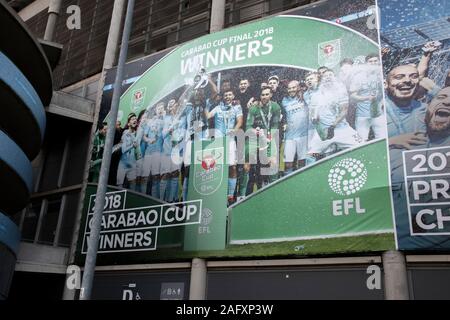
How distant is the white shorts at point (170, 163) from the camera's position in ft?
55.5

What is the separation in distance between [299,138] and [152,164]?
6049mm

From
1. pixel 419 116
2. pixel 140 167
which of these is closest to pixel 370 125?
pixel 419 116

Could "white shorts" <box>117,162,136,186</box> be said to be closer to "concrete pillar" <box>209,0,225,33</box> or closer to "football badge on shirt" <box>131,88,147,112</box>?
"football badge on shirt" <box>131,88,147,112</box>

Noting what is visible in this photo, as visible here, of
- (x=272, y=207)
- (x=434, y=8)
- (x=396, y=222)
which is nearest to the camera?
(x=396, y=222)

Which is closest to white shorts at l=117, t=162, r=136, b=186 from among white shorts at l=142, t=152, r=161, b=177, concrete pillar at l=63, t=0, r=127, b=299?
white shorts at l=142, t=152, r=161, b=177

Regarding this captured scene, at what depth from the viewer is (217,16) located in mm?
18797

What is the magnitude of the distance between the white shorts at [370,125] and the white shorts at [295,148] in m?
1.70

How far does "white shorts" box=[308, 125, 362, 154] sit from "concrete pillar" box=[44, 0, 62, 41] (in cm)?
1746

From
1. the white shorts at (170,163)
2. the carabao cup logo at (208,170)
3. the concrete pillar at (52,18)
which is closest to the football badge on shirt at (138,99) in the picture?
the white shorts at (170,163)

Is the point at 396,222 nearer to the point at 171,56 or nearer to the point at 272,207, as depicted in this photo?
the point at 272,207

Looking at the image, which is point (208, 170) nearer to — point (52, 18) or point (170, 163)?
point (170, 163)

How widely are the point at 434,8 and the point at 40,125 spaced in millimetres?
13263

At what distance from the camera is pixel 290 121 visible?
48.8 feet
